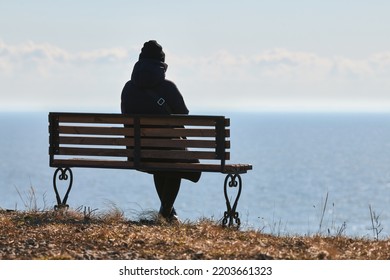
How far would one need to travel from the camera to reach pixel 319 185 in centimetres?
13225

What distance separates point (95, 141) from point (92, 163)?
1.01ft

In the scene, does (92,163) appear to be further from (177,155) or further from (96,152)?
(177,155)

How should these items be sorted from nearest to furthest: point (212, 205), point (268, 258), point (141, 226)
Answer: point (268, 258) < point (141, 226) < point (212, 205)

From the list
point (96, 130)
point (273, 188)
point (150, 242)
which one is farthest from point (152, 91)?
point (273, 188)

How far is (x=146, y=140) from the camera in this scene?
14258mm

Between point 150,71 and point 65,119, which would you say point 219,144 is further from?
point 65,119

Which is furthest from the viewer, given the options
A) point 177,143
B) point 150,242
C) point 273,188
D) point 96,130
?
point 273,188

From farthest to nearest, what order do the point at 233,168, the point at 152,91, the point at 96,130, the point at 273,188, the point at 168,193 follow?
→ the point at 273,188 < the point at 96,130 < the point at 152,91 < the point at 168,193 < the point at 233,168

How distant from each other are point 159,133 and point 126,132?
521 millimetres

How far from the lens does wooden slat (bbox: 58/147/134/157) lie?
14.4m

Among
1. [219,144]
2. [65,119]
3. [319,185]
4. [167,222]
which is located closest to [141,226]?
[167,222]

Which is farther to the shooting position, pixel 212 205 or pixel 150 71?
pixel 212 205

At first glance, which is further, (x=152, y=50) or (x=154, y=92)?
(x=152, y=50)

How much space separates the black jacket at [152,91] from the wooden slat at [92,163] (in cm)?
73
